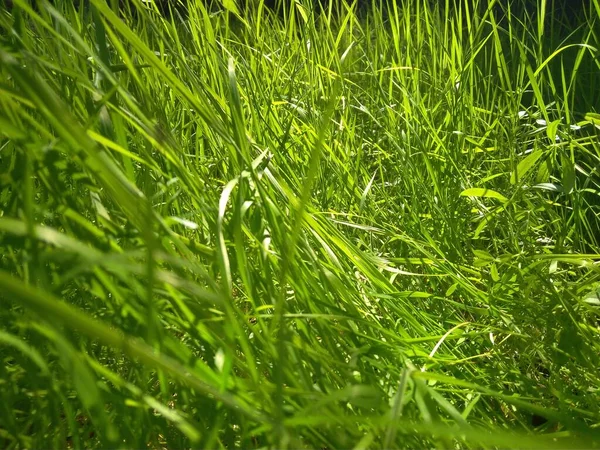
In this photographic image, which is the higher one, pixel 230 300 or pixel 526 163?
pixel 230 300

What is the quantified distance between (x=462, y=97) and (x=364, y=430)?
0.80 m

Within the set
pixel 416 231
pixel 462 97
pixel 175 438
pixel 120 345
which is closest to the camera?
pixel 120 345

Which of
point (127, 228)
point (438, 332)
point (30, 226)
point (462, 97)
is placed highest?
point (30, 226)

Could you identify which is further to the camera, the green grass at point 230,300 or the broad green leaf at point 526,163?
the broad green leaf at point 526,163

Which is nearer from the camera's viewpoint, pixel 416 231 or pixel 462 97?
pixel 416 231

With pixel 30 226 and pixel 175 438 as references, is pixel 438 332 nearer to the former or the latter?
pixel 175 438

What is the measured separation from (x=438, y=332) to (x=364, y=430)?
0.26 m

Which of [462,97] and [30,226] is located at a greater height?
[30,226]

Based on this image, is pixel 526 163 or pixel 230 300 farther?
pixel 526 163

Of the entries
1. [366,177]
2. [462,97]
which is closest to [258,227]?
[366,177]

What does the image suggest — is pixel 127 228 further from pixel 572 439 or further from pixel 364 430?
pixel 572 439

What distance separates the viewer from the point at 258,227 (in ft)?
2.53

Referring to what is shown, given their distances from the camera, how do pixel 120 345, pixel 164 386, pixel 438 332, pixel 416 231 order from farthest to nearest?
pixel 416 231 < pixel 438 332 < pixel 164 386 < pixel 120 345

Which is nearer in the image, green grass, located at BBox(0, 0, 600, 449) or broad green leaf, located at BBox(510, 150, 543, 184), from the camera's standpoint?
green grass, located at BBox(0, 0, 600, 449)
